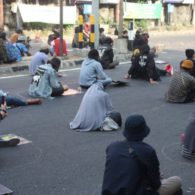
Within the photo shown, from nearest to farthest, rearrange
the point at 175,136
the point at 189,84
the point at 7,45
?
the point at 175,136 < the point at 189,84 < the point at 7,45

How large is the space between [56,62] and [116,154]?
5795mm

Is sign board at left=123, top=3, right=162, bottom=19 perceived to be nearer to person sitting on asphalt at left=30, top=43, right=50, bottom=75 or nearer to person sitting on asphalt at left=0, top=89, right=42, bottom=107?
person sitting on asphalt at left=30, top=43, right=50, bottom=75

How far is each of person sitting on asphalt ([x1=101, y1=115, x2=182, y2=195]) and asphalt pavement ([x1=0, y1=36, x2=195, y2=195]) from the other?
3.27 feet

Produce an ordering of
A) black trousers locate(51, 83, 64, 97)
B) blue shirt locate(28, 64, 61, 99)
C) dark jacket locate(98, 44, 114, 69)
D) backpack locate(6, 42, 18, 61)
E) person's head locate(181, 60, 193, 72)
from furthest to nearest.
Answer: backpack locate(6, 42, 18, 61) < dark jacket locate(98, 44, 114, 69) < black trousers locate(51, 83, 64, 97) < blue shirt locate(28, 64, 61, 99) < person's head locate(181, 60, 193, 72)

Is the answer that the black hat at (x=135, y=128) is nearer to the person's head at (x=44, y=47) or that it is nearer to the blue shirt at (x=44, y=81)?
the blue shirt at (x=44, y=81)

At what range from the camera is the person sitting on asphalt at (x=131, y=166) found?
10.9ft

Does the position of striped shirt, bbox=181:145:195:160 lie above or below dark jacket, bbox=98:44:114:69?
below

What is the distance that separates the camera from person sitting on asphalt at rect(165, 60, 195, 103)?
8016 millimetres

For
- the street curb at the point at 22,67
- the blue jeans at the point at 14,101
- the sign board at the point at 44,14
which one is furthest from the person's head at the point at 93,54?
the sign board at the point at 44,14

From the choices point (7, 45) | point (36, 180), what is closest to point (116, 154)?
A: point (36, 180)

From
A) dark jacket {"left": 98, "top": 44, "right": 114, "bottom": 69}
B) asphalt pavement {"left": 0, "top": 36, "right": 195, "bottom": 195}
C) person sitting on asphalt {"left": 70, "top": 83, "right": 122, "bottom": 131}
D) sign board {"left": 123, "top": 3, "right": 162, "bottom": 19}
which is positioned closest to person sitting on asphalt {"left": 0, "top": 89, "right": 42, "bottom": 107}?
asphalt pavement {"left": 0, "top": 36, "right": 195, "bottom": 195}

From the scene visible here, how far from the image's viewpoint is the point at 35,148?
5.72 metres

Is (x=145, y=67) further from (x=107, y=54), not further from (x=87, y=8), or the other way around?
(x=87, y=8)

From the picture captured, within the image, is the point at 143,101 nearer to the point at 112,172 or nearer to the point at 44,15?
the point at 112,172
